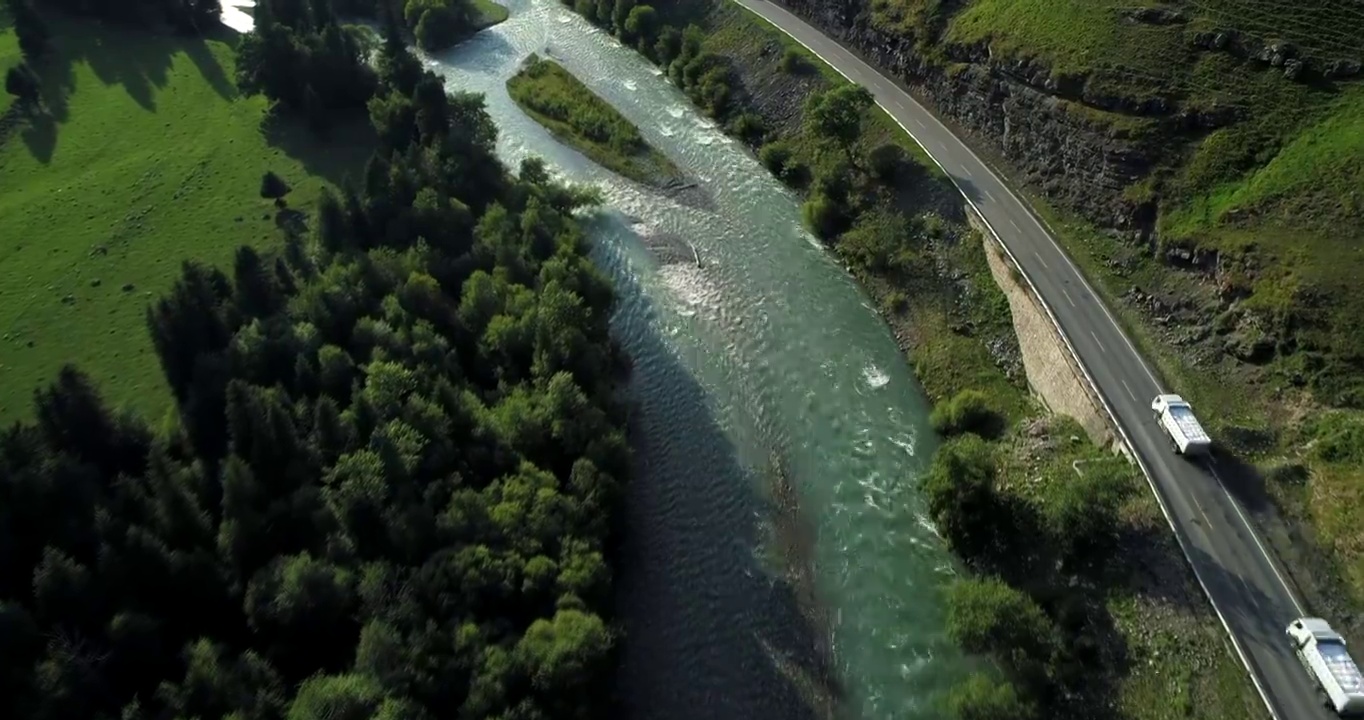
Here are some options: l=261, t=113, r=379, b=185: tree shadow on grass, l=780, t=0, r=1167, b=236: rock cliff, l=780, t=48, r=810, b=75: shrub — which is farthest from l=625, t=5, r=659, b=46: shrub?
l=261, t=113, r=379, b=185: tree shadow on grass

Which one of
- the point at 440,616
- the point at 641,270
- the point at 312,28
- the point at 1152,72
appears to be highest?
the point at 1152,72

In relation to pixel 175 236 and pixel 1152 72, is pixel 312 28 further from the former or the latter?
pixel 1152 72

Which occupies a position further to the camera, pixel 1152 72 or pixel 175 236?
pixel 175 236

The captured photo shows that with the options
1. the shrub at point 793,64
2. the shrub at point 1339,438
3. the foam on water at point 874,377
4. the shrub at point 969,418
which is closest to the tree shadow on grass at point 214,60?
the shrub at point 793,64

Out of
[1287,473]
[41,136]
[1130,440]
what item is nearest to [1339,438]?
[1287,473]

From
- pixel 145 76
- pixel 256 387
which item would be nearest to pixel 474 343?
pixel 256 387

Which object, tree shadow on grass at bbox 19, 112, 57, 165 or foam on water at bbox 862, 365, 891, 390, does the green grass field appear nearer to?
tree shadow on grass at bbox 19, 112, 57, 165

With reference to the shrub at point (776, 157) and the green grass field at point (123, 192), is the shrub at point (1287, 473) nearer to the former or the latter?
the shrub at point (776, 157)
